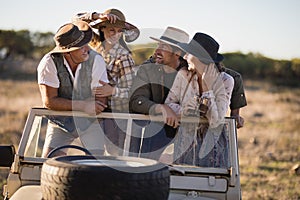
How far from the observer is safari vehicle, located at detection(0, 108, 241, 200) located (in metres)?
3.44

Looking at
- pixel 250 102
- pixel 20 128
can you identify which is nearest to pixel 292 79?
pixel 250 102

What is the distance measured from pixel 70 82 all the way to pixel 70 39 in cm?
32

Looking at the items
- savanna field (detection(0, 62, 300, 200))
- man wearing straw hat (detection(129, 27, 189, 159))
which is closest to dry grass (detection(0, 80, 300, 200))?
savanna field (detection(0, 62, 300, 200))

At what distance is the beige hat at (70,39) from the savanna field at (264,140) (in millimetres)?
3978

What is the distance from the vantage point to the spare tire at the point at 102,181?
135 inches

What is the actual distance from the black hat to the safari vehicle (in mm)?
562

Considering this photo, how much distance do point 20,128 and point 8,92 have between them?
50.8 feet

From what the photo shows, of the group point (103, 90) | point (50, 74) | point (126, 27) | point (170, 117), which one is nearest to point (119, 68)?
point (126, 27)

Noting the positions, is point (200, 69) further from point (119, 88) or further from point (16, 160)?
point (16, 160)

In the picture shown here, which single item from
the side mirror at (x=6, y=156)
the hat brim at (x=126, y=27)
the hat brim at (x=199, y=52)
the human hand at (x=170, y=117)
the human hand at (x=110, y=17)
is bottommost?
the side mirror at (x=6, y=156)

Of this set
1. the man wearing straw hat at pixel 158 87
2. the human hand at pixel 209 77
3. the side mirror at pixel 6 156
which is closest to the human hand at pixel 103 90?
the man wearing straw hat at pixel 158 87

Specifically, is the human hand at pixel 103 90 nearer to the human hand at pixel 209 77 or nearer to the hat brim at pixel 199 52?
the hat brim at pixel 199 52

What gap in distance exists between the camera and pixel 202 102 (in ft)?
15.5

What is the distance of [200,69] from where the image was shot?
15.8ft
